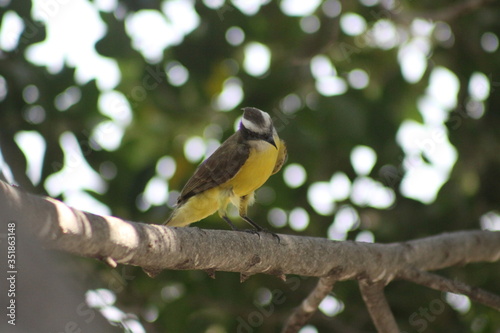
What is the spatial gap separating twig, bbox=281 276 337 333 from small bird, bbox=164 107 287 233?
0.76 m

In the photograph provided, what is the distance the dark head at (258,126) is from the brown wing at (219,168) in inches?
3.7

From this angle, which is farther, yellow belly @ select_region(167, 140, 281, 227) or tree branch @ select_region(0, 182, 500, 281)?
yellow belly @ select_region(167, 140, 281, 227)

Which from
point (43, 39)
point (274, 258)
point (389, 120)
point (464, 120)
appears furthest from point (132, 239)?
point (464, 120)

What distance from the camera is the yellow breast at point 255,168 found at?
414 centimetres

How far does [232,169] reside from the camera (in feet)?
13.6

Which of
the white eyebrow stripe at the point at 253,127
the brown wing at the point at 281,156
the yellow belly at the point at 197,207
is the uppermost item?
the white eyebrow stripe at the point at 253,127

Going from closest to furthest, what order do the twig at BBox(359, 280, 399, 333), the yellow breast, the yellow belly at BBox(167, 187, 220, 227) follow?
the twig at BBox(359, 280, 399, 333) → the yellow breast → the yellow belly at BBox(167, 187, 220, 227)

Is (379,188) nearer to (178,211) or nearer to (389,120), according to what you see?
(389,120)

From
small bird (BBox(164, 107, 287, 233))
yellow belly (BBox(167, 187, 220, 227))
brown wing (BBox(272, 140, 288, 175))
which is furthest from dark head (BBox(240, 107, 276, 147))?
yellow belly (BBox(167, 187, 220, 227))

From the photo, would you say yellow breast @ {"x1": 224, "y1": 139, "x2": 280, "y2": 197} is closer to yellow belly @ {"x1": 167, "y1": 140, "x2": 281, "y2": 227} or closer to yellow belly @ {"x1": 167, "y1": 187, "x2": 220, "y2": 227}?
yellow belly @ {"x1": 167, "y1": 140, "x2": 281, "y2": 227}

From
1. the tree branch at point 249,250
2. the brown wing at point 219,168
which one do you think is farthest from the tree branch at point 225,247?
the brown wing at point 219,168

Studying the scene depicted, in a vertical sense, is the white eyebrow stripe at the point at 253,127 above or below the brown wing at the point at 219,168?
above

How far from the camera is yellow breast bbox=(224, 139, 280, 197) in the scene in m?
4.14

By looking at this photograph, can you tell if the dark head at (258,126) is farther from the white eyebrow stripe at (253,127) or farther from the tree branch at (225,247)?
the tree branch at (225,247)
